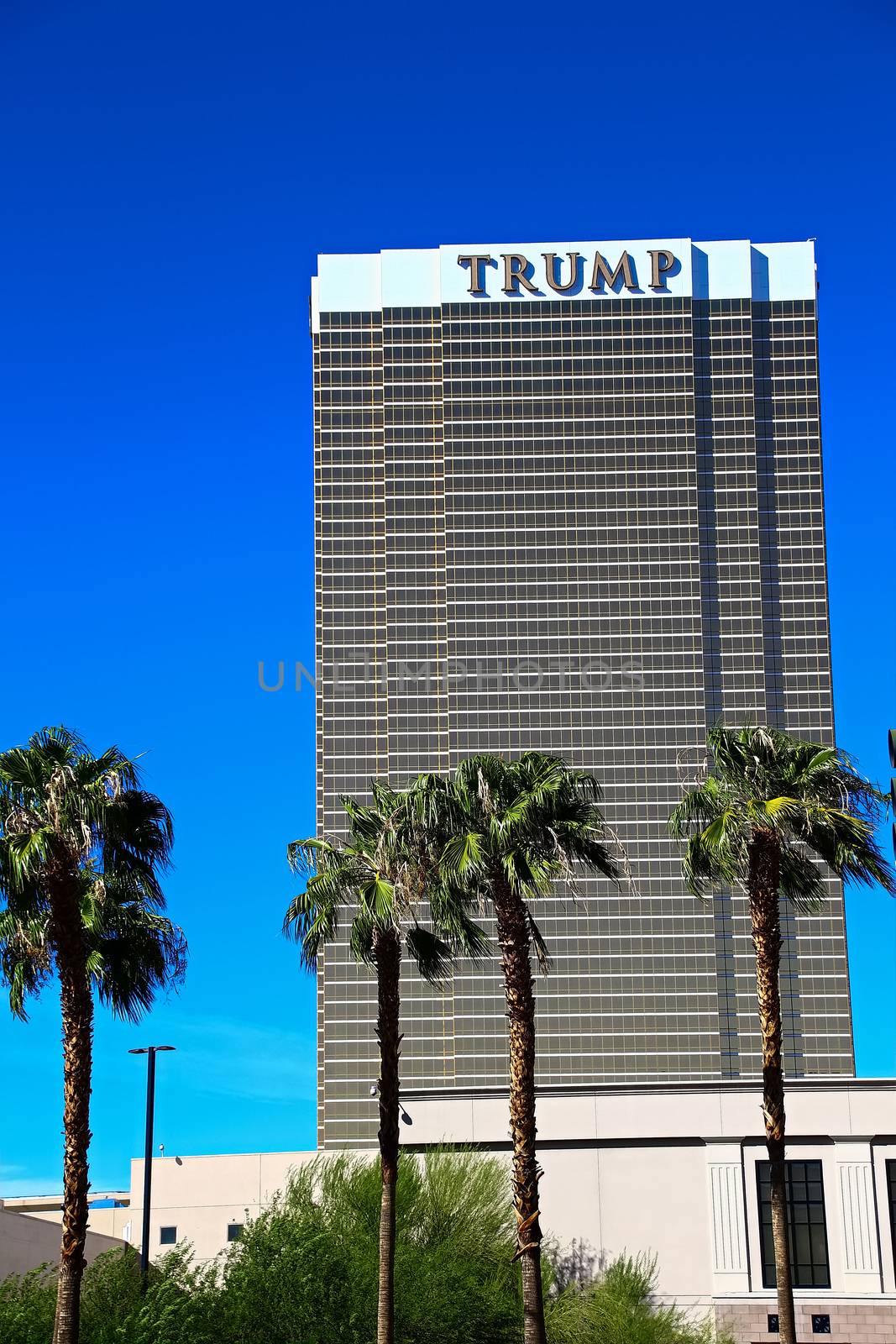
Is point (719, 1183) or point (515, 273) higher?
point (515, 273)

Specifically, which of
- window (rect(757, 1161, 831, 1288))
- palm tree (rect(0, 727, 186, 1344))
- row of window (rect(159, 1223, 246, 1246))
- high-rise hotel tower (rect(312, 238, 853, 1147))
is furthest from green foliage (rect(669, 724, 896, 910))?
high-rise hotel tower (rect(312, 238, 853, 1147))

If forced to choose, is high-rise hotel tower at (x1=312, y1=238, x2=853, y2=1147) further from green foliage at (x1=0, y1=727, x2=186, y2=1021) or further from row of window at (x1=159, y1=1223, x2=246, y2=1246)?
green foliage at (x1=0, y1=727, x2=186, y2=1021)

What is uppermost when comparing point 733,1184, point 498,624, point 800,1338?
point 498,624

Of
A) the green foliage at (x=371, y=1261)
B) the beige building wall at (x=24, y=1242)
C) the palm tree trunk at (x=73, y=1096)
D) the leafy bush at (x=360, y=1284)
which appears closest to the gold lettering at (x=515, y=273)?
the leafy bush at (x=360, y=1284)

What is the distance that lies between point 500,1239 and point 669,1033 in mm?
102459

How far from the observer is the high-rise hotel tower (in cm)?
16125

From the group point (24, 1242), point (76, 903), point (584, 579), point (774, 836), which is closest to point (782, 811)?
point (774, 836)

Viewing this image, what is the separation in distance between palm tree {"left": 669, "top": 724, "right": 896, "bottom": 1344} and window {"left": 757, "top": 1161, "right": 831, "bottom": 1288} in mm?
20535

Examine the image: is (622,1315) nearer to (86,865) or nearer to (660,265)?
(86,865)

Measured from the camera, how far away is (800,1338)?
65.2m

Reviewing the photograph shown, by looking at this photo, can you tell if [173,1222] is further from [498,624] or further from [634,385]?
[634,385]

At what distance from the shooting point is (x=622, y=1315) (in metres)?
59.9

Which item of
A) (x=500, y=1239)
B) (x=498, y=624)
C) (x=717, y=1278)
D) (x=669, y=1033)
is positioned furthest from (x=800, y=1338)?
(x=498, y=624)

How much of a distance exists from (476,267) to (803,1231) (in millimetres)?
125714
